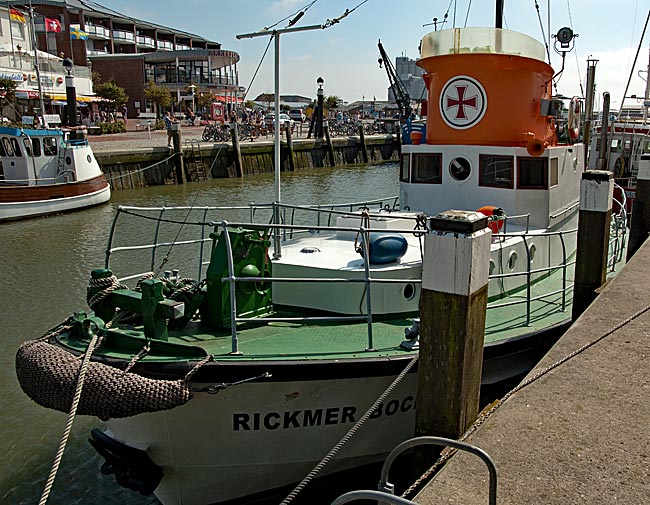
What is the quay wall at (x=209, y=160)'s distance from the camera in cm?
3067

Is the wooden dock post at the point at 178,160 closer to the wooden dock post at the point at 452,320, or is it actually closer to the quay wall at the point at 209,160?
the quay wall at the point at 209,160

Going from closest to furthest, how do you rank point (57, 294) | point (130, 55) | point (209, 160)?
point (57, 294) < point (209, 160) < point (130, 55)

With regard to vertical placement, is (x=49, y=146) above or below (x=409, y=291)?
above

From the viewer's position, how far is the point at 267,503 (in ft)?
21.5

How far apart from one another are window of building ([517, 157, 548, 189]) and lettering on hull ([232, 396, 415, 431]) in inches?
182

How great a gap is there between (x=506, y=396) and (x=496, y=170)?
519 cm

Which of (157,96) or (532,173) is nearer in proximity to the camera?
(532,173)

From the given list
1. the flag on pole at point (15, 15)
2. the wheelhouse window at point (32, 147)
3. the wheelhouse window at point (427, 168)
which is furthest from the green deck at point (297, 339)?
the flag on pole at point (15, 15)

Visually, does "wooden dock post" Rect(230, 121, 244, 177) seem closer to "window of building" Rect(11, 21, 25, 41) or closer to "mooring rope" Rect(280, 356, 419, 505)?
"window of building" Rect(11, 21, 25, 41)

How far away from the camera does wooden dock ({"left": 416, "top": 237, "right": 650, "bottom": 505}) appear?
146 inches

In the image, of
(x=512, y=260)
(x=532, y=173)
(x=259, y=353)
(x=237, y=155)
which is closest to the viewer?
(x=259, y=353)

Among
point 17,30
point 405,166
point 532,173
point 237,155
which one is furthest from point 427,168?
point 17,30

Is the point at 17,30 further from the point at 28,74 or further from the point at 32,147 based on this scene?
the point at 32,147

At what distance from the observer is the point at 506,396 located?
16.1 ft
